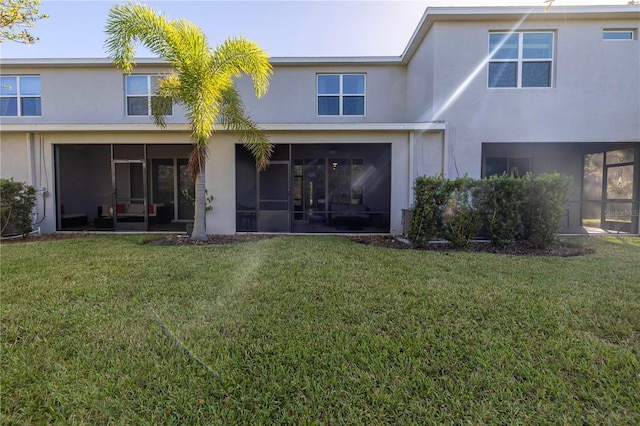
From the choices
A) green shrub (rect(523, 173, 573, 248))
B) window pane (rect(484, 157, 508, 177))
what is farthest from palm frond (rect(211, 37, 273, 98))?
window pane (rect(484, 157, 508, 177))

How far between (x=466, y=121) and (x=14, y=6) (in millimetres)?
10296

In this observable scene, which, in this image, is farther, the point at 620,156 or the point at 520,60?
the point at 620,156

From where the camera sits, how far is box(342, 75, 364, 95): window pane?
11.3 m

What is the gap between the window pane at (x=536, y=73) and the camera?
29.7 ft

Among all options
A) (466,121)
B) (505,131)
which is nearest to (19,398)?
(466,121)

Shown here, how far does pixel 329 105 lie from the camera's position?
11406mm

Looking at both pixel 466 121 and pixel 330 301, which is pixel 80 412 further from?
pixel 466 121

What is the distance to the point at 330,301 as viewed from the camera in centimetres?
384

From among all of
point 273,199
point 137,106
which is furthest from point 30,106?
point 273,199

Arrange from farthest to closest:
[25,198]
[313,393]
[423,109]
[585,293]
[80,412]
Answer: [423,109]
[25,198]
[585,293]
[313,393]
[80,412]

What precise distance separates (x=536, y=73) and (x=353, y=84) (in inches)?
215

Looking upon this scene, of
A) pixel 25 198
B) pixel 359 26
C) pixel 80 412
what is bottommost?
pixel 80 412

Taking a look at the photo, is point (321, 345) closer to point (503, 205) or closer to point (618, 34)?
point (503, 205)

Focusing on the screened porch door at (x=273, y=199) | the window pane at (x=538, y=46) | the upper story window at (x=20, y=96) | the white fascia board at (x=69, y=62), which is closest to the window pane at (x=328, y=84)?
the screened porch door at (x=273, y=199)
